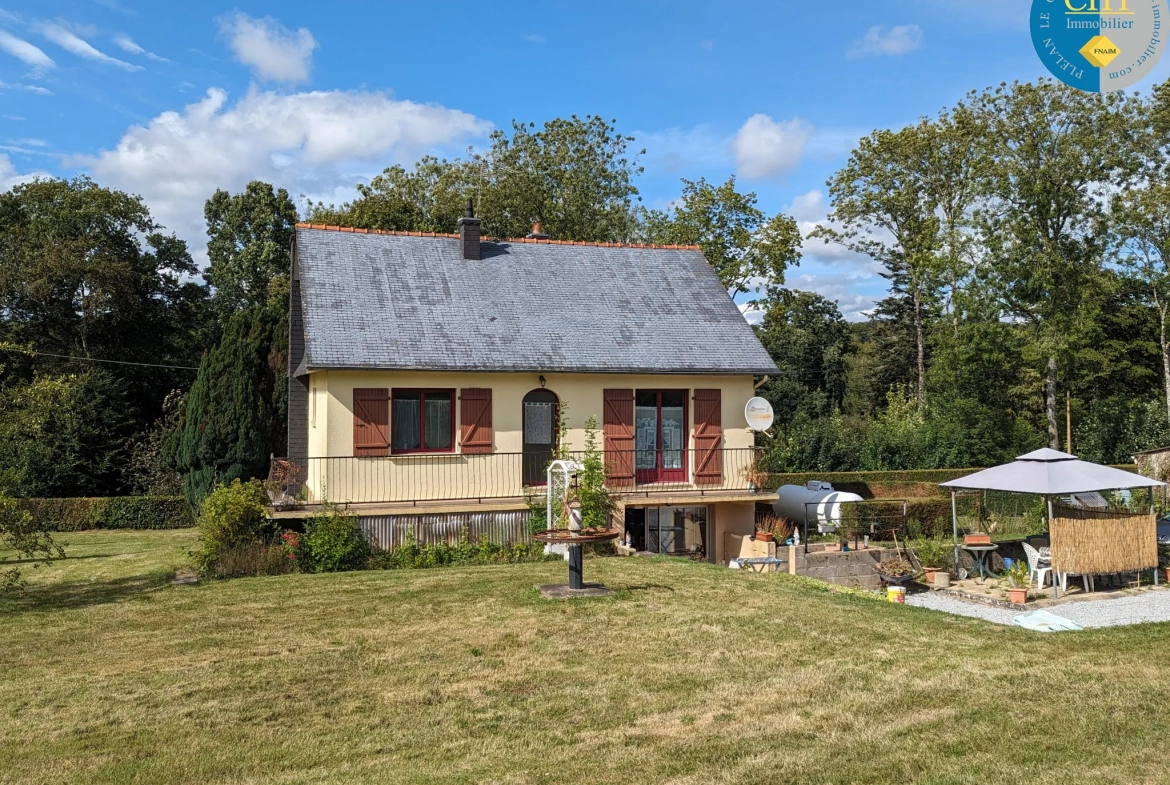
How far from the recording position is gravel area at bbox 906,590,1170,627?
1258cm

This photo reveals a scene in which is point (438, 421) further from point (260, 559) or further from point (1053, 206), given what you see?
point (1053, 206)

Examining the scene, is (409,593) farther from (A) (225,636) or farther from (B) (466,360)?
(B) (466,360)

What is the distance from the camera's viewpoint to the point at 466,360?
17.1m

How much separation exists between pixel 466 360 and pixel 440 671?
9.11 meters

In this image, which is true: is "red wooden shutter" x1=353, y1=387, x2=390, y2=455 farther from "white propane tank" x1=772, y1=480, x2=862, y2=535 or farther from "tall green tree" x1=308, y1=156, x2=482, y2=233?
"tall green tree" x1=308, y1=156, x2=482, y2=233

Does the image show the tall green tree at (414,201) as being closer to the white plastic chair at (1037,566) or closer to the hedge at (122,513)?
the hedge at (122,513)

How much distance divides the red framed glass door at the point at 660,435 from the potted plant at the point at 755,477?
4.22 feet

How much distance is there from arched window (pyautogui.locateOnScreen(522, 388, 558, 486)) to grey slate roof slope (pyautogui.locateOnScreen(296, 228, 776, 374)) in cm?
87

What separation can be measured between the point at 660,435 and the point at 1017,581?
275 inches

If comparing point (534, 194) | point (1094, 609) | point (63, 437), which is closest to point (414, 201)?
point (534, 194)

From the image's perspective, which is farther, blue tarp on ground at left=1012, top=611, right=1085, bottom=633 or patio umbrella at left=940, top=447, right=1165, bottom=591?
patio umbrella at left=940, top=447, right=1165, bottom=591

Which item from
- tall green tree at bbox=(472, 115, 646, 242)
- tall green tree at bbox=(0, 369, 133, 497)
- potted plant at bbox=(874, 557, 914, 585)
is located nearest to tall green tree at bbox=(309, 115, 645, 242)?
tall green tree at bbox=(472, 115, 646, 242)

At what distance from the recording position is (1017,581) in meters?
16.3

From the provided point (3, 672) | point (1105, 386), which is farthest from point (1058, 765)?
point (1105, 386)
